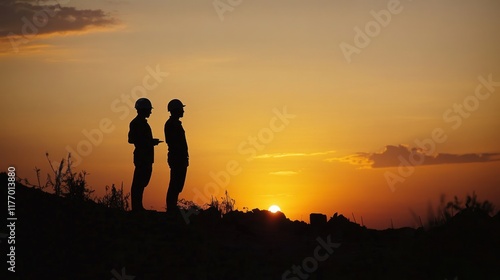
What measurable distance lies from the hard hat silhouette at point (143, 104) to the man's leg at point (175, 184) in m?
1.46

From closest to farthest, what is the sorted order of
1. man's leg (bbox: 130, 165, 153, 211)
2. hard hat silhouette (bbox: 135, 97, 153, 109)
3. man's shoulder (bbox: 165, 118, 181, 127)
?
hard hat silhouette (bbox: 135, 97, 153, 109), man's leg (bbox: 130, 165, 153, 211), man's shoulder (bbox: 165, 118, 181, 127)

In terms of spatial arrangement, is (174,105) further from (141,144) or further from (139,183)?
(139,183)

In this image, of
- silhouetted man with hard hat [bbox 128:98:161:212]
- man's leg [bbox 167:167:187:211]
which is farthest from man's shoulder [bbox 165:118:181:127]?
man's leg [bbox 167:167:187:211]

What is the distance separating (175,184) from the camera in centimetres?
1717

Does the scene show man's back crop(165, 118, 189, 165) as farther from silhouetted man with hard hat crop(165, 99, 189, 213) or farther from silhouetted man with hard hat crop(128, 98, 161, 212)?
silhouetted man with hard hat crop(128, 98, 161, 212)

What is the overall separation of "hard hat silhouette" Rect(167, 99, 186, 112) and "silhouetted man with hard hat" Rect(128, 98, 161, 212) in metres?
0.47

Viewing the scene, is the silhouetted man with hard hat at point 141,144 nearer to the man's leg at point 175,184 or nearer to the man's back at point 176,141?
the man's back at point 176,141

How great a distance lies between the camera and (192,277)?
12031 mm

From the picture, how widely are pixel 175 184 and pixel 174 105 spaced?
5.44 ft

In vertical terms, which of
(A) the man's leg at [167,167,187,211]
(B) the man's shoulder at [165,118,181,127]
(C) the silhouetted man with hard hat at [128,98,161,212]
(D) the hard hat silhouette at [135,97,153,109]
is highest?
(D) the hard hat silhouette at [135,97,153,109]

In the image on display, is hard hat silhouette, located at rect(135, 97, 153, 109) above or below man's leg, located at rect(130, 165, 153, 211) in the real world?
above

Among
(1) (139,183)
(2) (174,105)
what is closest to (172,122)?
(2) (174,105)

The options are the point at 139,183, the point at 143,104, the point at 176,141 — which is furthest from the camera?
the point at 176,141

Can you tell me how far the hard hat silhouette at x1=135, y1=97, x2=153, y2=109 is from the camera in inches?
655
